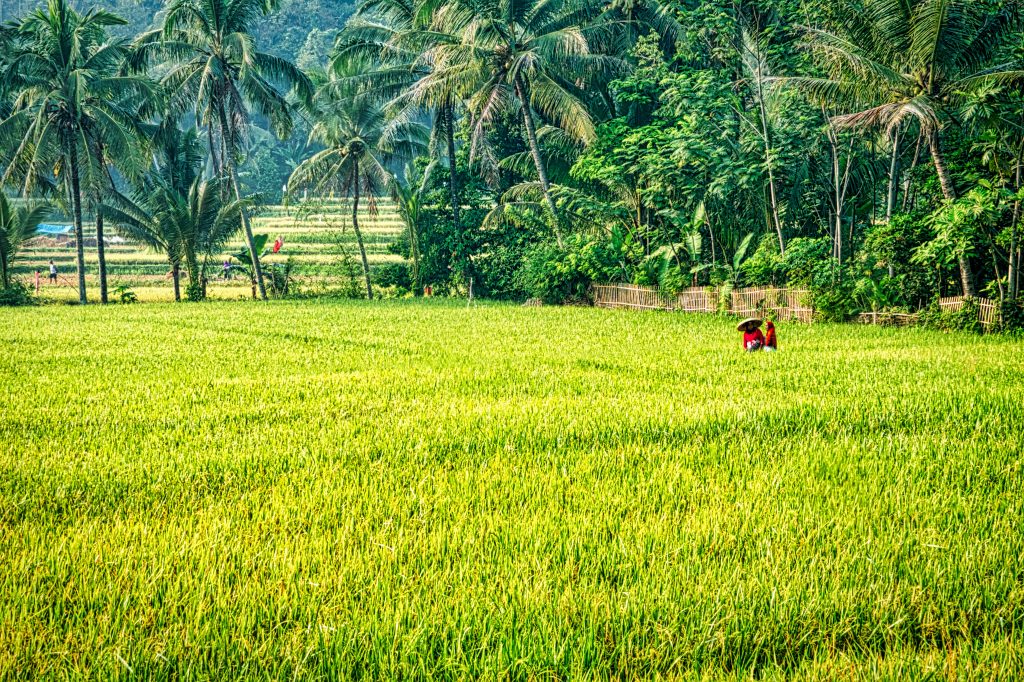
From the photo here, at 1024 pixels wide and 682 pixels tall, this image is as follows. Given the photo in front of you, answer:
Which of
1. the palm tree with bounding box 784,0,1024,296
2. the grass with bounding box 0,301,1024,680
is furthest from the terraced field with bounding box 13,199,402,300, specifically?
the grass with bounding box 0,301,1024,680

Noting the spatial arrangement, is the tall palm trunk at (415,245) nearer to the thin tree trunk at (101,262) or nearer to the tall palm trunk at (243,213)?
the tall palm trunk at (243,213)

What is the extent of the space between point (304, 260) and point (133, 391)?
3745 centimetres

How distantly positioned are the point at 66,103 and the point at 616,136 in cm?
1711

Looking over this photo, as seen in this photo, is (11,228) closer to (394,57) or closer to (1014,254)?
(394,57)

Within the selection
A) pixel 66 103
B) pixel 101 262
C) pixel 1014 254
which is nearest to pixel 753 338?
pixel 1014 254

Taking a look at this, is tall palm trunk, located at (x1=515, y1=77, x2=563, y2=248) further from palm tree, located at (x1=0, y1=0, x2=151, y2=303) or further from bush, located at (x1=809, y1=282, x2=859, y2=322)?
palm tree, located at (x1=0, y1=0, x2=151, y2=303)

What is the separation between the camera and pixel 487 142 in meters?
27.7

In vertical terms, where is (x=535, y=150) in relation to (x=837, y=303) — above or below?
above

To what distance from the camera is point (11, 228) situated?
26.3 metres

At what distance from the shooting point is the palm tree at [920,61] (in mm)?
13078

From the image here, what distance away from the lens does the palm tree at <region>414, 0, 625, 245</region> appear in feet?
67.5

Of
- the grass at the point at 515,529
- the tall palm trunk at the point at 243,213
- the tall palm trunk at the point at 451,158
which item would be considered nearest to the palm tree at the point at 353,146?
the tall palm trunk at the point at 451,158

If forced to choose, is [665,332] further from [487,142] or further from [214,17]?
[214,17]

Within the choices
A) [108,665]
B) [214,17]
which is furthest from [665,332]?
[214,17]
